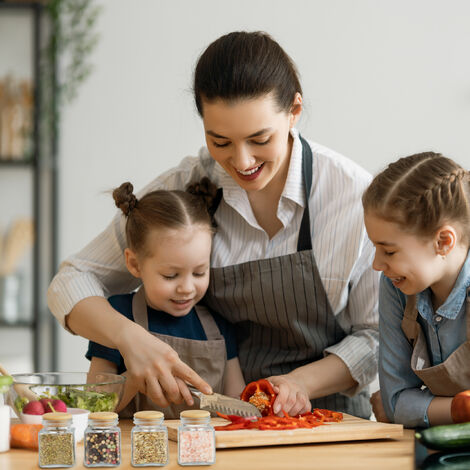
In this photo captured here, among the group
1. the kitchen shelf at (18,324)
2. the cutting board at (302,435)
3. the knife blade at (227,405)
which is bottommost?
the cutting board at (302,435)

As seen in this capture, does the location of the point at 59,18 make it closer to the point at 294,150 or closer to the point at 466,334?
the point at 294,150

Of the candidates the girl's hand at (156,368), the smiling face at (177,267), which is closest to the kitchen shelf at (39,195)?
the smiling face at (177,267)

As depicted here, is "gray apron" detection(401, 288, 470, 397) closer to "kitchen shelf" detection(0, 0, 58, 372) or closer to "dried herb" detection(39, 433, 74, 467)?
"dried herb" detection(39, 433, 74, 467)

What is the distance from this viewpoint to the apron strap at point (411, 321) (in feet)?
5.09

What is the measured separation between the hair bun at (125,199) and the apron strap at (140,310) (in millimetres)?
213

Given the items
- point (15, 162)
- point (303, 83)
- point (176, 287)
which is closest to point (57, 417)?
point (176, 287)

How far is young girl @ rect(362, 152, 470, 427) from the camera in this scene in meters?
1.48

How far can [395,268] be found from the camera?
1.49m

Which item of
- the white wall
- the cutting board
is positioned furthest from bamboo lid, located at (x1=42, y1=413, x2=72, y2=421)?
the white wall

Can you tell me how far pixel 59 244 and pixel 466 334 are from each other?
8.09 ft

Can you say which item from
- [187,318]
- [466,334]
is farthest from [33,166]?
[466,334]

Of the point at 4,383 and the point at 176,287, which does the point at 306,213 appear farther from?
the point at 4,383

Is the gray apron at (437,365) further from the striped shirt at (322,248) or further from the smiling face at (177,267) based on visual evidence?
the smiling face at (177,267)

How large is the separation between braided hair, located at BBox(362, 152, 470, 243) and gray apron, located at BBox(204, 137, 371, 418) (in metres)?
0.31
